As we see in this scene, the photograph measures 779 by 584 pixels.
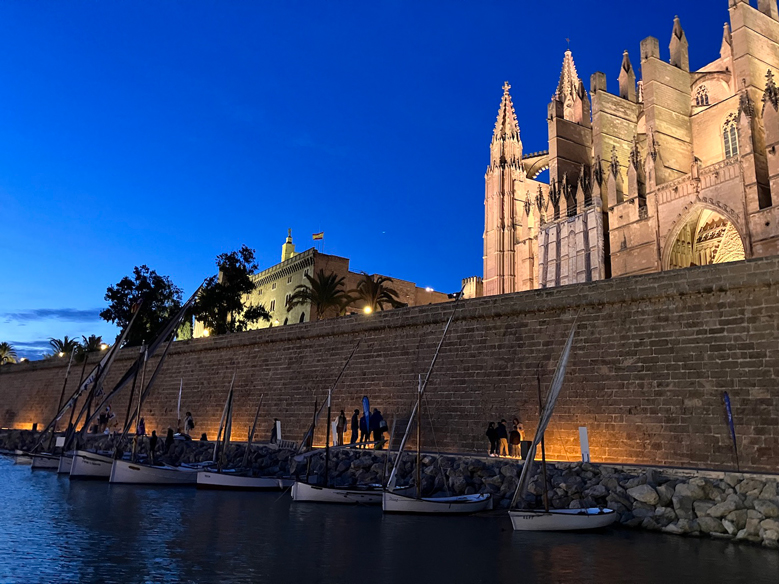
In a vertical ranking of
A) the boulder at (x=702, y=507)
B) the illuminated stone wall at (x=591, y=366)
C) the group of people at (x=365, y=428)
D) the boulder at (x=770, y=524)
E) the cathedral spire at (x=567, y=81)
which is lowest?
the boulder at (x=770, y=524)

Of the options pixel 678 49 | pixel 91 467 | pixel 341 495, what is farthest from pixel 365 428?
pixel 678 49

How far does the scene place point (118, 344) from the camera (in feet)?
67.8

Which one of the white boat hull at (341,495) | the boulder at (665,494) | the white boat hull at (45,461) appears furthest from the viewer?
the white boat hull at (45,461)

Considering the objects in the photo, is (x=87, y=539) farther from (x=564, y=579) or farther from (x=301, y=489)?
(x=564, y=579)

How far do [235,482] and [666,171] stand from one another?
24.4 metres

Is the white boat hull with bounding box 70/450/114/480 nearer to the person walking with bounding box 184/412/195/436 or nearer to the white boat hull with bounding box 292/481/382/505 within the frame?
the person walking with bounding box 184/412/195/436

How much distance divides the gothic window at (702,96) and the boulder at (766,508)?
3021cm

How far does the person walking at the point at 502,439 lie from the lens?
1587cm

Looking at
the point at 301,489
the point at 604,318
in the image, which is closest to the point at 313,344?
the point at 301,489

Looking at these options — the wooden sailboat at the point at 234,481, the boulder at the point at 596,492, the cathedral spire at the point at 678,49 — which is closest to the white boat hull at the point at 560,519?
the boulder at the point at 596,492

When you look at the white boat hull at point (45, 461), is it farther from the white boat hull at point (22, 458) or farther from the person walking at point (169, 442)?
the person walking at point (169, 442)

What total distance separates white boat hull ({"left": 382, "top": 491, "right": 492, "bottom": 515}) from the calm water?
0.67ft

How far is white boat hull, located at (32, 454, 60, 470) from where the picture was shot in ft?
73.3

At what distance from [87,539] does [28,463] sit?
18.1 metres
